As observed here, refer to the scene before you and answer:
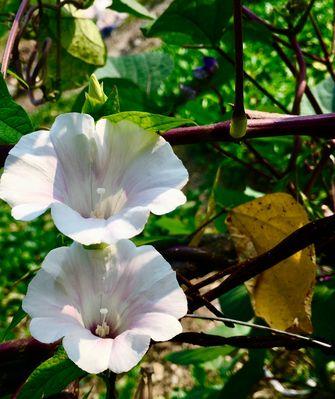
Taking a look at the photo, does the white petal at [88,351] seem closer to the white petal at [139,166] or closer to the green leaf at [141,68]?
the white petal at [139,166]

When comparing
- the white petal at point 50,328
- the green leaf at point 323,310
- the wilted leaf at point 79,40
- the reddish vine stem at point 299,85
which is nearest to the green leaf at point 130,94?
the wilted leaf at point 79,40

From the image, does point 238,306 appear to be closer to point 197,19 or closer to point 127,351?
point 197,19

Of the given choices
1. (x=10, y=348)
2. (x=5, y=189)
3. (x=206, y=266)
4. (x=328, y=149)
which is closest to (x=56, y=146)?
(x=5, y=189)

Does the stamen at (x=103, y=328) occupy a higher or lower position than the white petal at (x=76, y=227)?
lower

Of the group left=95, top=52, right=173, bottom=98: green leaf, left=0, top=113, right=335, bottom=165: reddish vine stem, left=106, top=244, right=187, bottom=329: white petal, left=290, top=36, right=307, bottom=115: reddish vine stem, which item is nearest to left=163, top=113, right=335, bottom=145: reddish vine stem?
left=0, top=113, right=335, bottom=165: reddish vine stem

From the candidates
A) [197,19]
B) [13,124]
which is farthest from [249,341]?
[197,19]

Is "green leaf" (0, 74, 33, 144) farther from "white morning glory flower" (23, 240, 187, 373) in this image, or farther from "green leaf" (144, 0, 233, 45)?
"green leaf" (144, 0, 233, 45)
